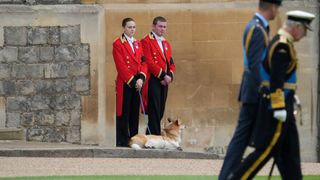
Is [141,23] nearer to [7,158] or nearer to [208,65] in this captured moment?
[208,65]

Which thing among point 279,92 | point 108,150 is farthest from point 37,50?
point 279,92

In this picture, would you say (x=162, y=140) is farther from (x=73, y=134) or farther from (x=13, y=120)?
(x=13, y=120)

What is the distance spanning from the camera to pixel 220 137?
755 inches

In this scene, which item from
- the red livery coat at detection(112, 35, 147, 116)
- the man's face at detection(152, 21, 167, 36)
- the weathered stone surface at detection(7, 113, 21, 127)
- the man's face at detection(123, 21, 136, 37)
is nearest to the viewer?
the man's face at detection(123, 21, 136, 37)

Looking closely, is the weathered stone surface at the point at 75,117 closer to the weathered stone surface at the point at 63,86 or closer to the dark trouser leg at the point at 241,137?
the weathered stone surface at the point at 63,86

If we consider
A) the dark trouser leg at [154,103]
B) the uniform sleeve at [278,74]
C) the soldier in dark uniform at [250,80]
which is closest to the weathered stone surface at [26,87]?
the dark trouser leg at [154,103]

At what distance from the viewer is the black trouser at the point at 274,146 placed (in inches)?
401

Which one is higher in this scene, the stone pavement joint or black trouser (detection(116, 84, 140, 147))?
black trouser (detection(116, 84, 140, 147))

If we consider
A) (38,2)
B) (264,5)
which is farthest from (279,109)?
(38,2)

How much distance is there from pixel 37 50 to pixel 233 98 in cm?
303

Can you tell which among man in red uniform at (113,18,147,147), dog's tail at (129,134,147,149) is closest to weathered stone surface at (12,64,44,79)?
man in red uniform at (113,18,147,147)

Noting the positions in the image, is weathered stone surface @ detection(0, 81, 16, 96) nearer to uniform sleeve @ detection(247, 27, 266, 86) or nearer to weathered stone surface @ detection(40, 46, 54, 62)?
weathered stone surface @ detection(40, 46, 54, 62)

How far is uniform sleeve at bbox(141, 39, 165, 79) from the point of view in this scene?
16.9 m

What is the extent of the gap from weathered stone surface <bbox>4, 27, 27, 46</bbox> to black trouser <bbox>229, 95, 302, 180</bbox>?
8661mm
